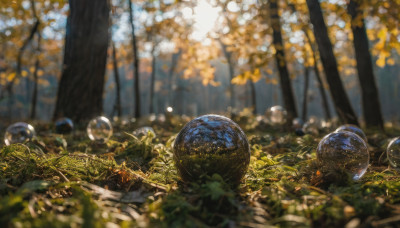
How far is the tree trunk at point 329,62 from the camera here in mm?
5895

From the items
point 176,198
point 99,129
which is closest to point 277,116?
point 99,129

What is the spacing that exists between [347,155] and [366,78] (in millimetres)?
7193

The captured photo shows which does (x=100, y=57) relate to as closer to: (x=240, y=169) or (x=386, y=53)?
(x=240, y=169)

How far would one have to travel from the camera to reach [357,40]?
886cm

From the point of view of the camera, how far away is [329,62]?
623cm

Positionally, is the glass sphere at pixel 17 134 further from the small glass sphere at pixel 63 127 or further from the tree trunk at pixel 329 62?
the tree trunk at pixel 329 62

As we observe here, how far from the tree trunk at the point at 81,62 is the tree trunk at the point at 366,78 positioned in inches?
299

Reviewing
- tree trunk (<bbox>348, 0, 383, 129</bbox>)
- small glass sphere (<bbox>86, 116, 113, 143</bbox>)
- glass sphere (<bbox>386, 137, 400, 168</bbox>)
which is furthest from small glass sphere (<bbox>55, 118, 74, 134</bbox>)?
tree trunk (<bbox>348, 0, 383, 129</bbox>)

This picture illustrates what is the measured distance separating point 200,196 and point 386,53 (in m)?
7.25

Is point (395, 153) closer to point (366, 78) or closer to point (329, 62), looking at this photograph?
point (329, 62)

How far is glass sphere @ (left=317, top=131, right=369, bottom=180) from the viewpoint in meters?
2.70

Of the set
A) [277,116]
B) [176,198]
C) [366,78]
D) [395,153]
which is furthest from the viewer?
[277,116]

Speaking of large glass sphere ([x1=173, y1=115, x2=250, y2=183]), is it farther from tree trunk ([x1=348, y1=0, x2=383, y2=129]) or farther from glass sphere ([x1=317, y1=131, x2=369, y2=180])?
tree trunk ([x1=348, y1=0, x2=383, y2=129])

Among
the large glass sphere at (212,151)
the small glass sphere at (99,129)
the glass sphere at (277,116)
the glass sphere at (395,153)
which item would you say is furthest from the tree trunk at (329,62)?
the small glass sphere at (99,129)
